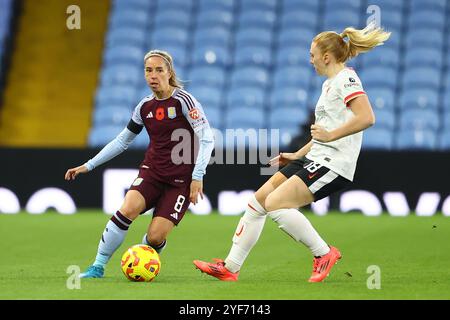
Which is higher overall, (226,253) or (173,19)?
(173,19)

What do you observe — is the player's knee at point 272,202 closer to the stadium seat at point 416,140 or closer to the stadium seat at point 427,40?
the stadium seat at point 416,140

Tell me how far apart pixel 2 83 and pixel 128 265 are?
12126 mm

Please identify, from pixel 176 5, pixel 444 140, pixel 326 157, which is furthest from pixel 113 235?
pixel 176 5

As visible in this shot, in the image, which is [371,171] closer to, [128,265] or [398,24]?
[398,24]

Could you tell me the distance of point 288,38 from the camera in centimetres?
1916

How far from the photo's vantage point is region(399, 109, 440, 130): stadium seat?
680 inches

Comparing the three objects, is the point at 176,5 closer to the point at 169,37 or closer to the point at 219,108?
the point at 169,37

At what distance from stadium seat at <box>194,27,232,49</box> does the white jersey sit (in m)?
12.0

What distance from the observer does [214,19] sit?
64.6 ft

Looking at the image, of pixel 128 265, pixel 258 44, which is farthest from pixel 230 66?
pixel 128 265

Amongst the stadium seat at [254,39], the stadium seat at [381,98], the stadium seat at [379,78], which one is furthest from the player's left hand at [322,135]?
the stadium seat at [254,39]

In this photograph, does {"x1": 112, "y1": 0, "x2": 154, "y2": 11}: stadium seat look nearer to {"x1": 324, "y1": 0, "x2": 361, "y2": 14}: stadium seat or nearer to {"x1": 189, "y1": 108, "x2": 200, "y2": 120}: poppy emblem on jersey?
{"x1": 324, "y1": 0, "x2": 361, "y2": 14}: stadium seat

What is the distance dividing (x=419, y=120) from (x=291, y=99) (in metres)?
2.27
